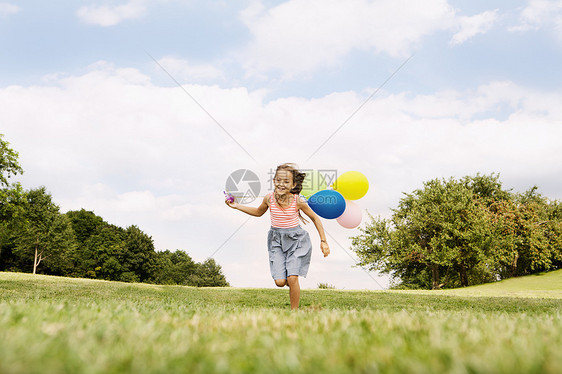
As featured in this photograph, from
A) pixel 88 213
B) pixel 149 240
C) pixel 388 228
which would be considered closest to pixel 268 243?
pixel 388 228

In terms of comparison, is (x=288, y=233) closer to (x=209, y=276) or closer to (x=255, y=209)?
(x=255, y=209)

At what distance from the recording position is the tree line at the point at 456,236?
95.3ft

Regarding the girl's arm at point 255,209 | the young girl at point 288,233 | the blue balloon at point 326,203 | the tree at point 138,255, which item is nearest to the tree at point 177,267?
the tree at point 138,255

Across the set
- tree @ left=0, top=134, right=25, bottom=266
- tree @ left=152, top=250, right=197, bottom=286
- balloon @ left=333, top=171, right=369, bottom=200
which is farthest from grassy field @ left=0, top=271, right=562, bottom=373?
tree @ left=152, top=250, right=197, bottom=286

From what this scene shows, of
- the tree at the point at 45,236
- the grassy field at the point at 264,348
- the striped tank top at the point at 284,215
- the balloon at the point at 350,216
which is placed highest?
the tree at the point at 45,236

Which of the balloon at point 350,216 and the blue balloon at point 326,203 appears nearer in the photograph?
the blue balloon at point 326,203

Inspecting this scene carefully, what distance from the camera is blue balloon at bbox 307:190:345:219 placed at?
889 cm

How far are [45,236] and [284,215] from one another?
4522cm

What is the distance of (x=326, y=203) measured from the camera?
8867 millimetres

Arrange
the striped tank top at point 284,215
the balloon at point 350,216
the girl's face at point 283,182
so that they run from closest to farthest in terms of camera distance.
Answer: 1. the striped tank top at point 284,215
2. the girl's face at point 283,182
3. the balloon at point 350,216

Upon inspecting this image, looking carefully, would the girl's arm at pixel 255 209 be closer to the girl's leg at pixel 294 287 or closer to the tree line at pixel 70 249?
the girl's leg at pixel 294 287

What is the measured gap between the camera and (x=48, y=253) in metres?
45.2

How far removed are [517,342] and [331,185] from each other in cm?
768

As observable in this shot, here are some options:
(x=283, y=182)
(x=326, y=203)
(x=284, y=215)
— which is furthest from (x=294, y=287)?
(x=326, y=203)
